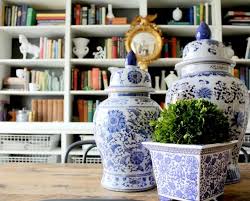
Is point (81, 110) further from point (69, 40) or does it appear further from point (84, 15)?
point (84, 15)

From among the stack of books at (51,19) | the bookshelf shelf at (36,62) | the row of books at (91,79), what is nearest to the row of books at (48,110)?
the row of books at (91,79)

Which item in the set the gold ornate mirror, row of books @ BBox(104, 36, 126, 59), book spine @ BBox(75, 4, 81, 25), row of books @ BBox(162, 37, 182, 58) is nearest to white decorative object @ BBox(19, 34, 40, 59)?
book spine @ BBox(75, 4, 81, 25)

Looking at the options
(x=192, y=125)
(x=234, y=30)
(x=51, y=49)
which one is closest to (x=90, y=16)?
(x=51, y=49)

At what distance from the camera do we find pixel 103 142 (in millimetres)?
589

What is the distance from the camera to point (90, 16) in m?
2.57

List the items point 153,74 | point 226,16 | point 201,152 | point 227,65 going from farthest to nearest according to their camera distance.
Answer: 1. point 153,74
2. point 226,16
3. point 227,65
4. point 201,152

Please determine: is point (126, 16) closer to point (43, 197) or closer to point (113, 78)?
point (113, 78)

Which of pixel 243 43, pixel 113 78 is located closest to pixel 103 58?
pixel 243 43

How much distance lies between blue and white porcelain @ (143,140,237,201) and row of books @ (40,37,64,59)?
2.25m

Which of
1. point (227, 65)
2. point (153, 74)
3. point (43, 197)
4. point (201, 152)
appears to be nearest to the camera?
point (201, 152)

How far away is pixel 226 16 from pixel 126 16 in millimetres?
1039

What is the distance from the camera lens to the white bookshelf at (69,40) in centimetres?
235

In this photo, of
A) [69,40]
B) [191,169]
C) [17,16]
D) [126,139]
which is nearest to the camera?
[191,169]

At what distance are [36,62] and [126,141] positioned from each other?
2.23 metres
